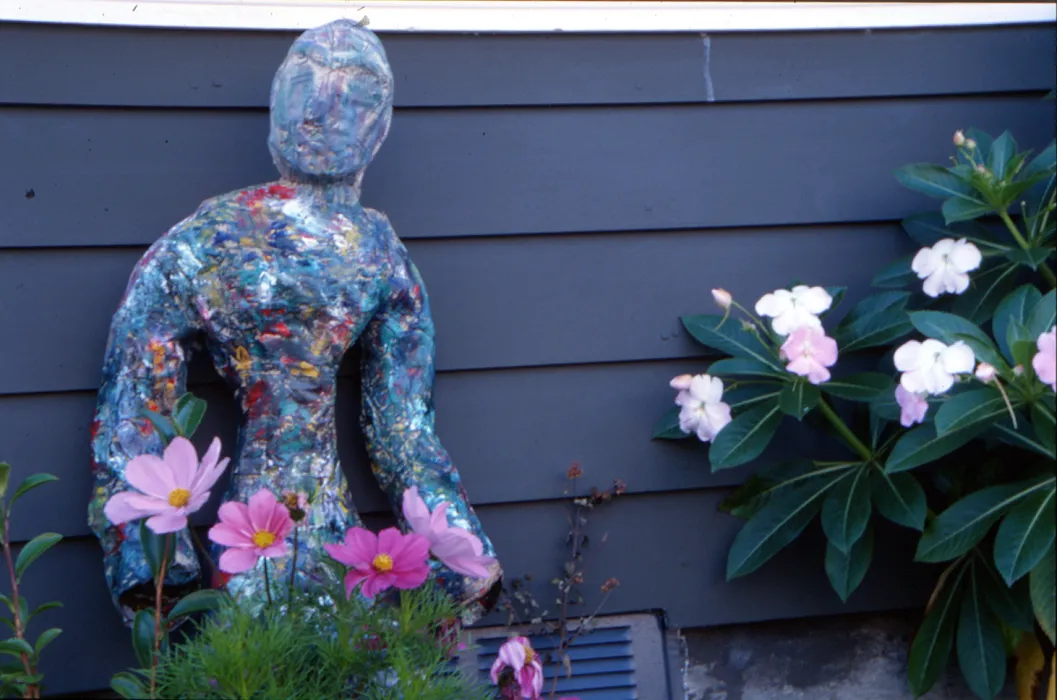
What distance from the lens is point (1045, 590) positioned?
1.68 meters

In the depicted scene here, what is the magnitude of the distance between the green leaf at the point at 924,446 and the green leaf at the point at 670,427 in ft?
1.26

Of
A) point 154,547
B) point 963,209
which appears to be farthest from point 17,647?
point 963,209

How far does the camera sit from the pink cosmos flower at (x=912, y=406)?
5.74 feet

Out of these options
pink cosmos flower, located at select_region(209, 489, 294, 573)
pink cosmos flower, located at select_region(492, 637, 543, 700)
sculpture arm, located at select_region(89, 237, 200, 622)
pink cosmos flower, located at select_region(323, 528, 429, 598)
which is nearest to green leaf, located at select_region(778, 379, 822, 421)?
pink cosmos flower, located at select_region(492, 637, 543, 700)

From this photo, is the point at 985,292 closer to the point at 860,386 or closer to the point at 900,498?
the point at 860,386

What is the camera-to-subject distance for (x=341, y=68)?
5.66 feet

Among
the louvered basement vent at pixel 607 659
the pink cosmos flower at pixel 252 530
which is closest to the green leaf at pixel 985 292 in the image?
the louvered basement vent at pixel 607 659

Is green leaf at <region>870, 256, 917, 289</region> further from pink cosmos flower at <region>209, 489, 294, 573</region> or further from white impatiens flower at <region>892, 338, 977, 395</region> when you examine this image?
pink cosmos flower at <region>209, 489, 294, 573</region>

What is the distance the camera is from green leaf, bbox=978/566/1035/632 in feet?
6.07

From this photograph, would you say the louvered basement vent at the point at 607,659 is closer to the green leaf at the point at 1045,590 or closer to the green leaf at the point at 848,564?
the green leaf at the point at 848,564

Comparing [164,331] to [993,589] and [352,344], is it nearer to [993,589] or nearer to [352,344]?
[352,344]

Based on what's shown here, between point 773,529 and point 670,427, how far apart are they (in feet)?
0.85

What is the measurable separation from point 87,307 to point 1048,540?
1627mm

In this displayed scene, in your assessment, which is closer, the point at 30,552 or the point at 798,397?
the point at 30,552
